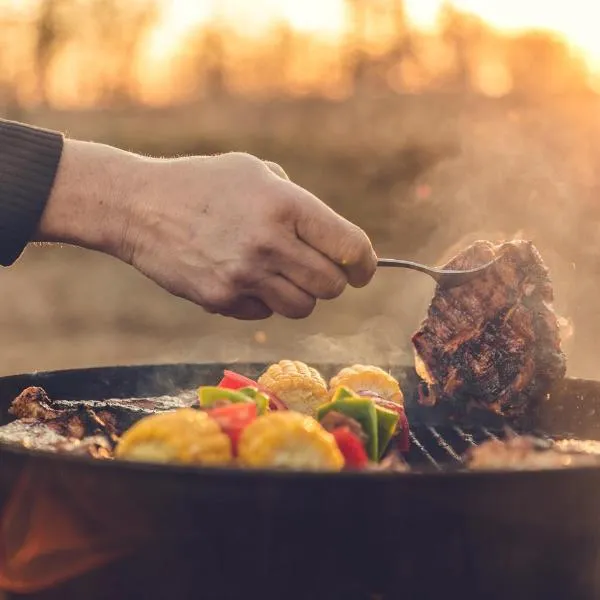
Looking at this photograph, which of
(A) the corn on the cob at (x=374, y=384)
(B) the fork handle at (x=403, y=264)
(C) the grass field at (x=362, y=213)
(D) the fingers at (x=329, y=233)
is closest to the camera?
(D) the fingers at (x=329, y=233)

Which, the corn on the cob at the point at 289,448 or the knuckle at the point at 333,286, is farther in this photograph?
the knuckle at the point at 333,286

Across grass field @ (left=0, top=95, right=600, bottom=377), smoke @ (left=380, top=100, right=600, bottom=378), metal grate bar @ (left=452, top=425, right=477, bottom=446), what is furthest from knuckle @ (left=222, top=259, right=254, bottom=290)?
smoke @ (left=380, top=100, right=600, bottom=378)

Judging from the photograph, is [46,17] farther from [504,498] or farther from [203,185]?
[504,498]

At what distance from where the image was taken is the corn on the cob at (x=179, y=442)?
7.02ft

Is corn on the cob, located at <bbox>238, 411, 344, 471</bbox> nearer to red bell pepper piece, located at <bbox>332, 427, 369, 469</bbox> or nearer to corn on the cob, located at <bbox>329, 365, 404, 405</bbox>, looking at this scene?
red bell pepper piece, located at <bbox>332, 427, 369, 469</bbox>

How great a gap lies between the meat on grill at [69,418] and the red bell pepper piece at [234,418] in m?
0.82

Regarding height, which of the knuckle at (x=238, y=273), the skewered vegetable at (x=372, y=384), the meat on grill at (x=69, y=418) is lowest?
the meat on grill at (x=69, y=418)

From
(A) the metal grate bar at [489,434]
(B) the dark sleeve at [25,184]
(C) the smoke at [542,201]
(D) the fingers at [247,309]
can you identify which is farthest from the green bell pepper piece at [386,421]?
(C) the smoke at [542,201]

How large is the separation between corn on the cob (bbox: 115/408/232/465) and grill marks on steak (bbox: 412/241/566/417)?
1560 millimetres

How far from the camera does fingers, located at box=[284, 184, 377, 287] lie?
2.76 meters

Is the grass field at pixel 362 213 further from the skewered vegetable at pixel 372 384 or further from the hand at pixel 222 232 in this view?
the hand at pixel 222 232

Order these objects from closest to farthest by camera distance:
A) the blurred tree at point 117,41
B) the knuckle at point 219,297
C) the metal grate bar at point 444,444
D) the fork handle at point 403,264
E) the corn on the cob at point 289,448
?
the corn on the cob at point 289,448, the knuckle at point 219,297, the fork handle at point 403,264, the metal grate bar at point 444,444, the blurred tree at point 117,41

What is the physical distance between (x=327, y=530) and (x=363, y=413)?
712mm

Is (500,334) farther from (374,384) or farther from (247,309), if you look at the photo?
(247,309)
